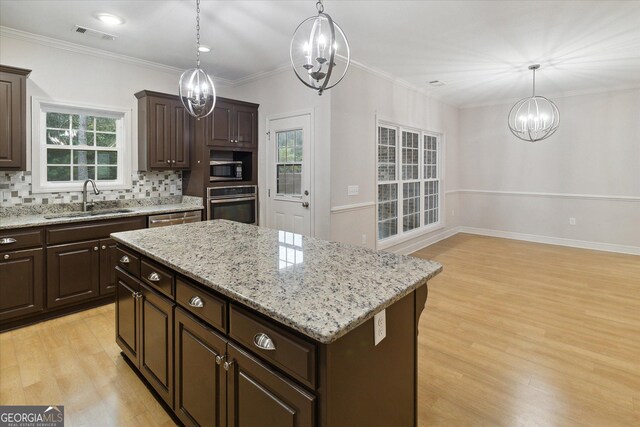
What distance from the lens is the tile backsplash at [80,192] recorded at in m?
3.46

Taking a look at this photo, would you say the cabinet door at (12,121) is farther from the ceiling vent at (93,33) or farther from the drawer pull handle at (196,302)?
the drawer pull handle at (196,302)

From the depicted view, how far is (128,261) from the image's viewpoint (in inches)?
89.1

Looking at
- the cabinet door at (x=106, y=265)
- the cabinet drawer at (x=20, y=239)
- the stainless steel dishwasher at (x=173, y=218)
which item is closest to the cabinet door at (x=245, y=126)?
the stainless steel dishwasher at (x=173, y=218)

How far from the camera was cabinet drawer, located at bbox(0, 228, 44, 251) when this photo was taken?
2.96m

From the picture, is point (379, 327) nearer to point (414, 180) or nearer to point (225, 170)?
point (225, 170)

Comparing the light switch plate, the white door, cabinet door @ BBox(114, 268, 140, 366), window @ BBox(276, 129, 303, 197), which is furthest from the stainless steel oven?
the light switch plate

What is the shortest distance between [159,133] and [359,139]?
2501 mm

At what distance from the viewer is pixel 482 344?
9.16 ft

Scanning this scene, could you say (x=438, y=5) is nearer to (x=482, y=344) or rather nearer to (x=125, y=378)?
(x=482, y=344)

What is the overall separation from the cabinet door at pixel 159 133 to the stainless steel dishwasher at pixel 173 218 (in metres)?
0.67

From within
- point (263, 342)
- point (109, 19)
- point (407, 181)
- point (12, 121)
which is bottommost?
point (263, 342)

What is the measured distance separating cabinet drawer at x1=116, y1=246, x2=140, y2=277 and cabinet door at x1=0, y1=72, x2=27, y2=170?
1.82 m

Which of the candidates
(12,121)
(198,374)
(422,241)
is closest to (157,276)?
(198,374)

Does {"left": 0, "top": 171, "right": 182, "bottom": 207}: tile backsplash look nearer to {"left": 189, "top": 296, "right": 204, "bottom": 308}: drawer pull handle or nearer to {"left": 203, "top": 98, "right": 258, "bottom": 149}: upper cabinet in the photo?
{"left": 203, "top": 98, "right": 258, "bottom": 149}: upper cabinet
